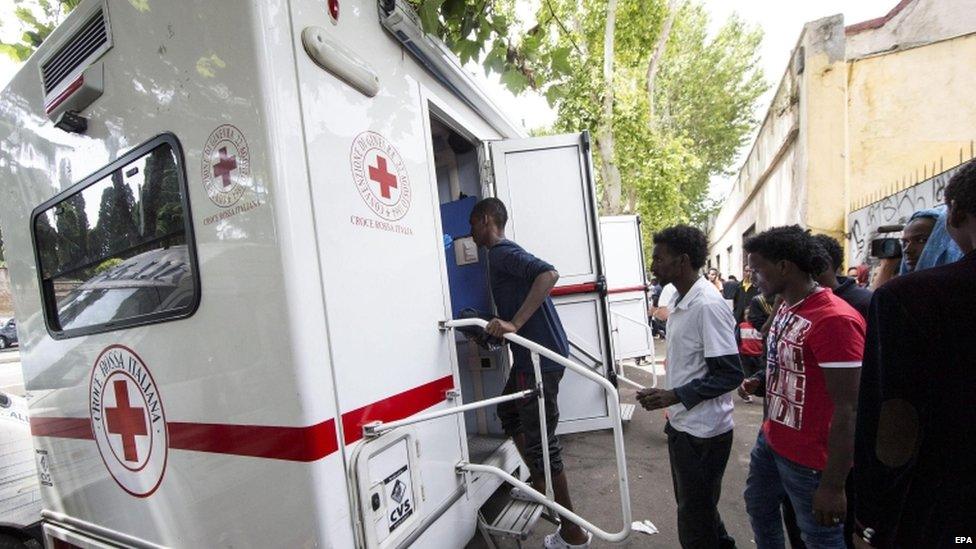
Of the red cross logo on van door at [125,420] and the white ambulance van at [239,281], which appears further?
the red cross logo on van door at [125,420]

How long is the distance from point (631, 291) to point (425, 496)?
574 centimetres

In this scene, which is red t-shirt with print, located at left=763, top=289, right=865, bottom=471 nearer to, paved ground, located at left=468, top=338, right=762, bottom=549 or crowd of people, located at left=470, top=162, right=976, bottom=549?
crowd of people, located at left=470, top=162, right=976, bottom=549

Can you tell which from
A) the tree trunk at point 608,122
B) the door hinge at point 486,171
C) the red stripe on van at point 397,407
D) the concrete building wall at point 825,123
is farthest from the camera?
the tree trunk at point 608,122

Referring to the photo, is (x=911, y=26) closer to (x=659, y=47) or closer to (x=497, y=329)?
(x=659, y=47)

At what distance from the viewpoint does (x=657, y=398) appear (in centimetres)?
192

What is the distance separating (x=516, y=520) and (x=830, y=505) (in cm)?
128

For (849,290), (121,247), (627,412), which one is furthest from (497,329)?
(627,412)

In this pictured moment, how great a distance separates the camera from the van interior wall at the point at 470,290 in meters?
3.33

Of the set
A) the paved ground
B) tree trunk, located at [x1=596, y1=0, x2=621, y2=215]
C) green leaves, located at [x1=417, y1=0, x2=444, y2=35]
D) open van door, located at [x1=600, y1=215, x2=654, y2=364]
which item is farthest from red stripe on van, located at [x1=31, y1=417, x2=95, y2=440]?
tree trunk, located at [x1=596, y1=0, x2=621, y2=215]

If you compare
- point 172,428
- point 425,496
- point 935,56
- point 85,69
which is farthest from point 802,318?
point 935,56

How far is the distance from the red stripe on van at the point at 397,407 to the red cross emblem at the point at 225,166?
0.82 metres

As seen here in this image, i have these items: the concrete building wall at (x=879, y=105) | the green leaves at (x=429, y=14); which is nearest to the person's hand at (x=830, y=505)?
the green leaves at (x=429, y=14)

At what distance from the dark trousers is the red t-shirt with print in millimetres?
215

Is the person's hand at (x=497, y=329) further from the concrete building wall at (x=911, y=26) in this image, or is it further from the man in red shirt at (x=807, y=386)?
the concrete building wall at (x=911, y=26)
